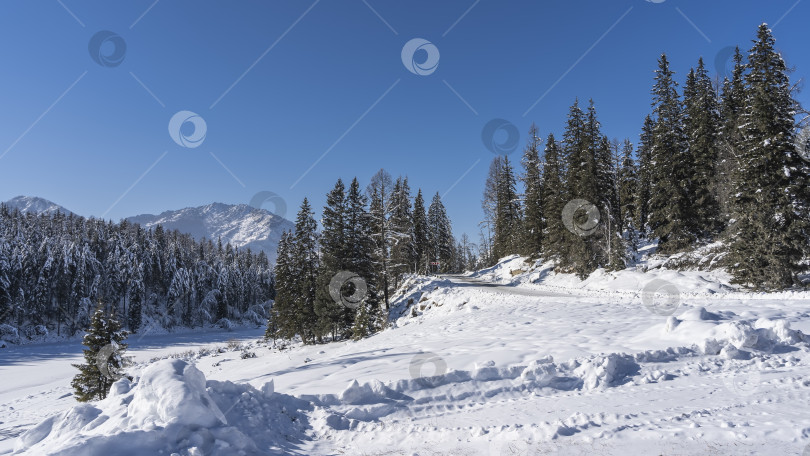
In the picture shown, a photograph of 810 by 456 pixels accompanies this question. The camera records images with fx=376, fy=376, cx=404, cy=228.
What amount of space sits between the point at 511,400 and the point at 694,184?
32249 millimetres

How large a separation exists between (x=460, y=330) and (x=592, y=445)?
1271 centimetres

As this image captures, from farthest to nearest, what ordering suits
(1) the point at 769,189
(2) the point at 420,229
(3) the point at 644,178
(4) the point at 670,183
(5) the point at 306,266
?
(2) the point at 420,229 → (3) the point at 644,178 → (5) the point at 306,266 → (4) the point at 670,183 → (1) the point at 769,189

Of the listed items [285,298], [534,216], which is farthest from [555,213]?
[285,298]

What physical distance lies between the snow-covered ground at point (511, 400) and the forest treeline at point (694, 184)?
566 cm

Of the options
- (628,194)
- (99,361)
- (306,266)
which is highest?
(628,194)

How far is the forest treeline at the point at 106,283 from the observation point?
53.9m

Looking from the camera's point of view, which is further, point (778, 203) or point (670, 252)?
point (670, 252)

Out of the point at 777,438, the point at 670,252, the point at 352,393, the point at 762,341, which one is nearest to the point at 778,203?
the point at 670,252

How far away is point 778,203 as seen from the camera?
20.0 meters

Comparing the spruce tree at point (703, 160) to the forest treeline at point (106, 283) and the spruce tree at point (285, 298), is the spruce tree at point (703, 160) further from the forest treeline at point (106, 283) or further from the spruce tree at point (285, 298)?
the forest treeline at point (106, 283)

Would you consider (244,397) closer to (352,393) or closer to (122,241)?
(352,393)

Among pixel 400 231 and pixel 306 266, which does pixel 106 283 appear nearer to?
pixel 306 266

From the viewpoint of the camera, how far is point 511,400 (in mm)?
9086

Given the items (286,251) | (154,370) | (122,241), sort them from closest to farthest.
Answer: (154,370), (286,251), (122,241)
